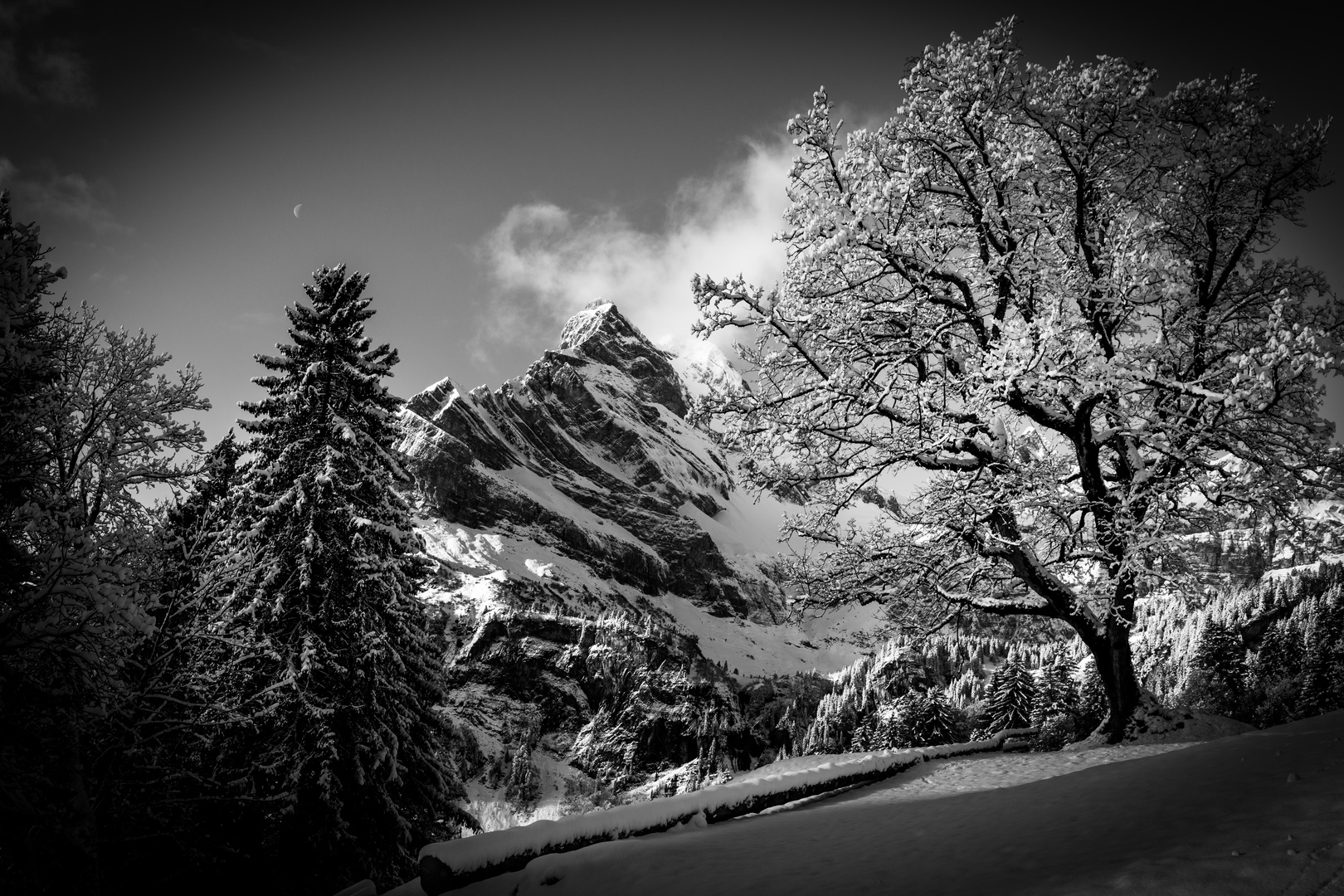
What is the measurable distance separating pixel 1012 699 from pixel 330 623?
34.9 meters

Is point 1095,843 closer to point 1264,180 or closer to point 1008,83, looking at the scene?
point 1008,83

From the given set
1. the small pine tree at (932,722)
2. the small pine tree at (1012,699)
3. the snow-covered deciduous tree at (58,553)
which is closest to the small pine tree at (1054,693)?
the small pine tree at (1012,699)

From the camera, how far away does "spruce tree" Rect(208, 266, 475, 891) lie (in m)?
13.0

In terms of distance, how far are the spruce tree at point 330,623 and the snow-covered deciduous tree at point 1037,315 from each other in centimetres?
1018

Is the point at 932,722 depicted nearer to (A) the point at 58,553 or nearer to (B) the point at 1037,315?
(B) the point at 1037,315

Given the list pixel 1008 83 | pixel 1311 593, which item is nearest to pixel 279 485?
pixel 1008 83

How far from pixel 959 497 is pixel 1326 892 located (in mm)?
5487

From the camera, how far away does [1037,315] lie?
23.5ft

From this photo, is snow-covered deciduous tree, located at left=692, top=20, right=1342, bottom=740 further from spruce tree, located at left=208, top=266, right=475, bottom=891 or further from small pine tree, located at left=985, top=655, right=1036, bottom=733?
small pine tree, located at left=985, top=655, right=1036, bottom=733

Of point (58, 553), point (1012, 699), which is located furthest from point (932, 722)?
point (58, 553)

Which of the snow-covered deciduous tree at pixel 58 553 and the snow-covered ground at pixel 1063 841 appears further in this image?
the snow-covered deciduous tree at pixel 58 553

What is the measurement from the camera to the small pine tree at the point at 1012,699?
113ft

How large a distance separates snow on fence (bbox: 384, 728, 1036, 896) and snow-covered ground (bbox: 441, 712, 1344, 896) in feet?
0.80

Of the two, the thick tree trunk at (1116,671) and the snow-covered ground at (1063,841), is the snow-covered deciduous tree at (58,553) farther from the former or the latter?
the thick tree trunk at (1116,671)
